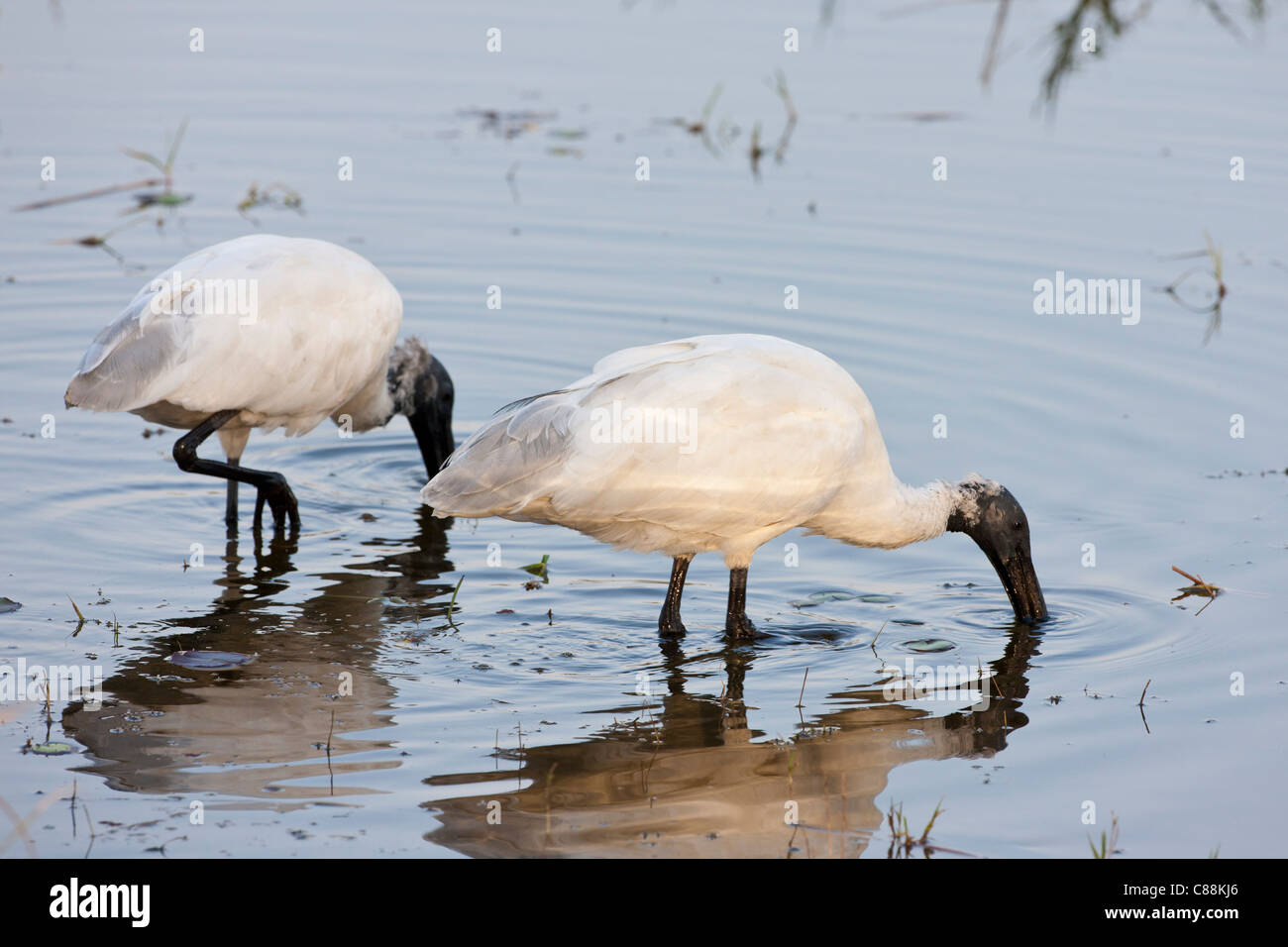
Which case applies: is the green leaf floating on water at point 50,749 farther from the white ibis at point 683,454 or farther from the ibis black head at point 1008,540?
the ibis black head at point 1008,540

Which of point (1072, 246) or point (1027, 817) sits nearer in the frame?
point (1027, 817)

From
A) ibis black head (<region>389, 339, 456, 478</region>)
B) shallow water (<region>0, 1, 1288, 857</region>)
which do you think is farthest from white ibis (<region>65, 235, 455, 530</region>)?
shallow water (<region>0, 1, 1288, 857</region>)

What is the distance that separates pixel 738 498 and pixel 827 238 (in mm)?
5578

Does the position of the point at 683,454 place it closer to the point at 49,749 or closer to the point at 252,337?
the point at 252,337

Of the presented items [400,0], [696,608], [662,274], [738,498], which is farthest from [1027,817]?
[400,0]

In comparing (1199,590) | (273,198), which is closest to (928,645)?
(1199,590)

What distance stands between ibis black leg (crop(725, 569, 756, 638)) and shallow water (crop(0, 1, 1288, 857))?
9 centimetres

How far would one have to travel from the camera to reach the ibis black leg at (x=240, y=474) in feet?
24.6

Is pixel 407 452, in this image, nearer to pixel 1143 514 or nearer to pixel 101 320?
pixel 101 320

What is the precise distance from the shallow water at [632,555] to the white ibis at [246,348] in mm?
533

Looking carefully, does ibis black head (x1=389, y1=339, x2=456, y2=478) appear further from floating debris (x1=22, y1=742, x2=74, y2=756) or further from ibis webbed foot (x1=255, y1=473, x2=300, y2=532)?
floating debris (x1=22, y1=742, x2=74, y2=756)

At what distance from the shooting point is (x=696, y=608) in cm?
710

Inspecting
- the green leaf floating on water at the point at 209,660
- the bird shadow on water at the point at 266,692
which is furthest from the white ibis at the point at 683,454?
the green leaf floating on water at the point at 209,660
